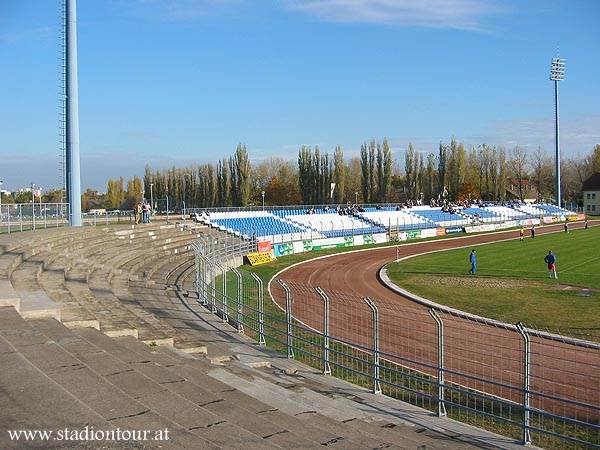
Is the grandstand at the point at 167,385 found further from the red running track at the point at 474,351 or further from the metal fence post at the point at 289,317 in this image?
the red running track at the point at 474,351

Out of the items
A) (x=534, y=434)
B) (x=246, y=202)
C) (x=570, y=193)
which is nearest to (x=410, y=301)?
(x=534, y=434)

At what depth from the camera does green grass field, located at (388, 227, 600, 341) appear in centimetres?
1980

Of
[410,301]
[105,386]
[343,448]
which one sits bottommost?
[410,301]

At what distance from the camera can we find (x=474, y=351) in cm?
1245

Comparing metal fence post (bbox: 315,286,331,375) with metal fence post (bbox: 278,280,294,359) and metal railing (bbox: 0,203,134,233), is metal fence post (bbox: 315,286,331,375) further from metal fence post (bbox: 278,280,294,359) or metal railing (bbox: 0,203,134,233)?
metal railing (bbox: 0,203,134,233)

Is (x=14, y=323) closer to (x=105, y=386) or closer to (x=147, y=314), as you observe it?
(x=105, y=386)

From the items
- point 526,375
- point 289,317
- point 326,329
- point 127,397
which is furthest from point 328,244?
point 127,397

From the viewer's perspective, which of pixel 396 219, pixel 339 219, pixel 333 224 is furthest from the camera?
pixel 396 219

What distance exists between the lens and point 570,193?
132 metres

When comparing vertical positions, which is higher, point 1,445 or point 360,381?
point 1,445

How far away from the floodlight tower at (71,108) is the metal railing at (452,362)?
10702mm

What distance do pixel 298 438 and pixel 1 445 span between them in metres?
Answer: 2.87

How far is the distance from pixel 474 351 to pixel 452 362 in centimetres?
91

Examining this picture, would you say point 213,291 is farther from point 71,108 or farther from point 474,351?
point 71,108
